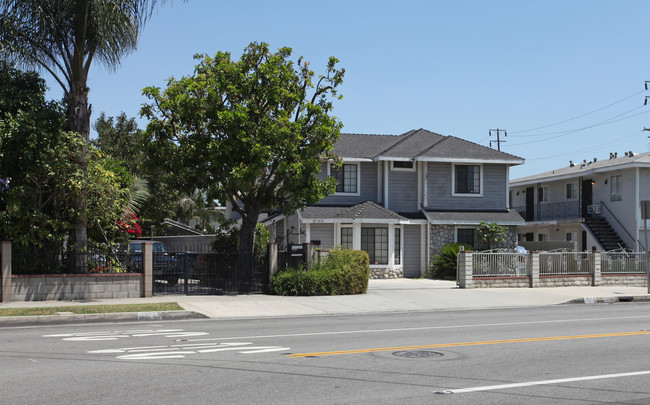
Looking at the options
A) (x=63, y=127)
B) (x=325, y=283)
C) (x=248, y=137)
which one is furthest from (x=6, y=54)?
(x=325, y=283)

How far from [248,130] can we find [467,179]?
15.6m

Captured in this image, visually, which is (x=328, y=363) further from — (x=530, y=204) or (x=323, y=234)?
(x=530, y=204)

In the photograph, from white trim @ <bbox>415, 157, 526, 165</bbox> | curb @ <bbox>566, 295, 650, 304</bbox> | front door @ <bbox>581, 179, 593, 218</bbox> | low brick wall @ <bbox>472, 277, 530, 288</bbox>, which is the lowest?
curb @ <bbox>566, 295, 650, 304</bbox>

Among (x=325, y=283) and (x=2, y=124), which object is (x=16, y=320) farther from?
(x=325, y=283)

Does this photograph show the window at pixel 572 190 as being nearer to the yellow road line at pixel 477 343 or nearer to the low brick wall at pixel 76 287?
the yellow road line at pixel 477 343

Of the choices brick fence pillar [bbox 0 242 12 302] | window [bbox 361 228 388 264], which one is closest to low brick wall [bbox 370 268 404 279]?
window [bbox 361 228 388 264]

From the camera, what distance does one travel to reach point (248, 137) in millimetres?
20062

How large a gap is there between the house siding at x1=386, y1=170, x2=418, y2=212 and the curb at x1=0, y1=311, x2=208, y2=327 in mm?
17151

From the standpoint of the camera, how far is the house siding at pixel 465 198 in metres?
32.3

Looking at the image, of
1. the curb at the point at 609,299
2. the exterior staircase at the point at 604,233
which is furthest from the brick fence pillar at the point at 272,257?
the exterior staircase at the point at 604,233

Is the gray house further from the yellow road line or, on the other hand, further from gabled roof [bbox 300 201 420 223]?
the yellow road line

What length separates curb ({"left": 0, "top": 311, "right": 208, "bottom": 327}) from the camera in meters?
14.9

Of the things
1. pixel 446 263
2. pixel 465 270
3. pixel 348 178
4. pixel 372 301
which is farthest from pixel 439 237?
pixel 372 301

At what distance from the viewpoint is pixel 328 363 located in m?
9.55
